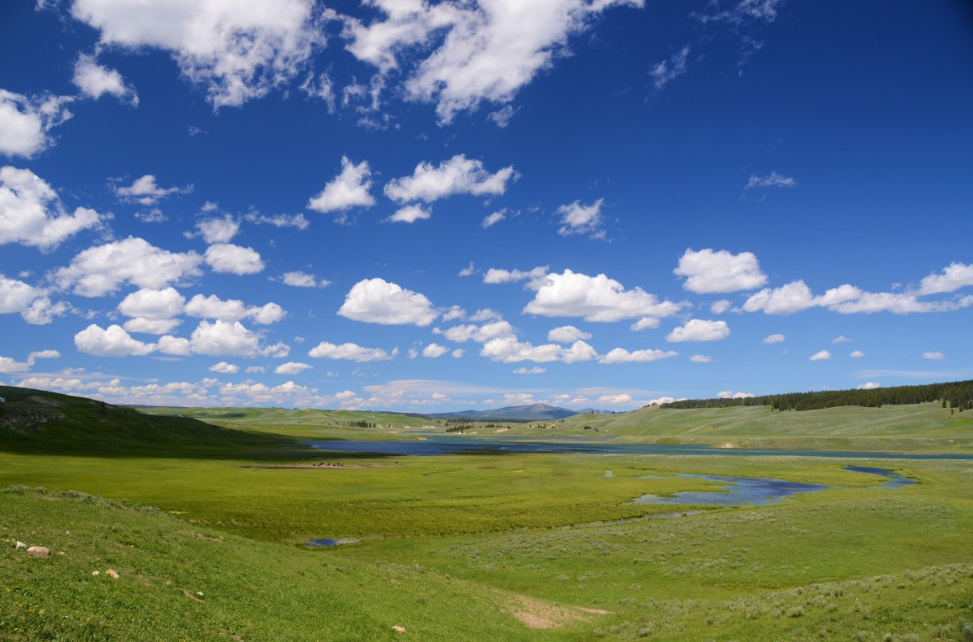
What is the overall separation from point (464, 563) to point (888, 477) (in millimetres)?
100473

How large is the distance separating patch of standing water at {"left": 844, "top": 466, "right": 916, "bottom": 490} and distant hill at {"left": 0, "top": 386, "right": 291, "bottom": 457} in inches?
5634

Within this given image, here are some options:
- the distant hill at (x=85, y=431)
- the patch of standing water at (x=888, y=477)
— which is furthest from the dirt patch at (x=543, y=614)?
the distant hill at (x=85, y=431)

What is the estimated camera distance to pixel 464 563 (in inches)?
1563

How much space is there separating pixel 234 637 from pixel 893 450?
751 ft

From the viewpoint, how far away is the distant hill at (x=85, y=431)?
4808 inches

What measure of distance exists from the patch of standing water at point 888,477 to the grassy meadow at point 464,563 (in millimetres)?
5952

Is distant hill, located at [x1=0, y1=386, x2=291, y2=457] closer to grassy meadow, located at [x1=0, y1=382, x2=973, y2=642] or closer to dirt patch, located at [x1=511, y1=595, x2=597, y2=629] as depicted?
grassy meadow, located at [x1=0, y1=382, x2=973, y2=642]

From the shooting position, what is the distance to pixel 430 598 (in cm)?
2733

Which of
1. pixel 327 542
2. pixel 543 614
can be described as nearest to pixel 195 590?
pixel 543 614

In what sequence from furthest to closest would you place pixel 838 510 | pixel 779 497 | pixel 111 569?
1. pixel 779 497
2. pixel 838 510
3. pixel 111 569

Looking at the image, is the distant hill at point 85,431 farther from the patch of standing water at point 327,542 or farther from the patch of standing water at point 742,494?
the patch of standing water at point 742,494

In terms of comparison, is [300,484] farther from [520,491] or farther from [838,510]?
[838,510]

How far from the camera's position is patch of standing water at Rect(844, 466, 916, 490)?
85344mm

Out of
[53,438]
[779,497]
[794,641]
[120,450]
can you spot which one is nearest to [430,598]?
[794,641]
